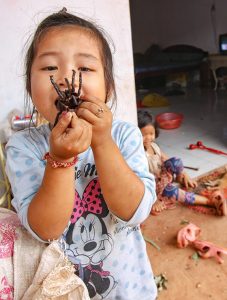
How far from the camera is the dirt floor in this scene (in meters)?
1.40

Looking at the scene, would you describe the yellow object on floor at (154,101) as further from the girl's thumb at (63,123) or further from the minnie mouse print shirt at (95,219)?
the girl's thumb at (63,123)

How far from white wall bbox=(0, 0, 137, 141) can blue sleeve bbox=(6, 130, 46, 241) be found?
92 centimetres

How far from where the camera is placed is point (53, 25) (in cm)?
61

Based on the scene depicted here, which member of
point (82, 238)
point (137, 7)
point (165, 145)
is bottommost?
point (165, 145)

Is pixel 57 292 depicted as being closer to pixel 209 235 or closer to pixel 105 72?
pixel 105 72

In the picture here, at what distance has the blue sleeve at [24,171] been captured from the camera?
562 mm

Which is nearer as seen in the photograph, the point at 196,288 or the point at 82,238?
the point at 82,238

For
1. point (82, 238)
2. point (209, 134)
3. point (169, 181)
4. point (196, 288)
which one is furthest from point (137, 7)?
point (82, 238)

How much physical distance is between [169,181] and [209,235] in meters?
0.52

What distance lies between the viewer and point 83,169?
2.19 feet

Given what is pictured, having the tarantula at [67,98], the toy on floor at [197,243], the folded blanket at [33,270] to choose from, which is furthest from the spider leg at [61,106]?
the toy on floor at [197,243]

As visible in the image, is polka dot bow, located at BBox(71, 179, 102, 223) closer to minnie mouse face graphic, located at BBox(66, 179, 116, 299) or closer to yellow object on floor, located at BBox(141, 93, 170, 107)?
minnie mouse face graphic, located at BBox(66, 179, 116, 299)

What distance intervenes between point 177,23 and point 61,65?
243 inches

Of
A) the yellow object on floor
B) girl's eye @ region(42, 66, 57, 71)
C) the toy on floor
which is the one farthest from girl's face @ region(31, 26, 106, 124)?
the yellow object on floor
